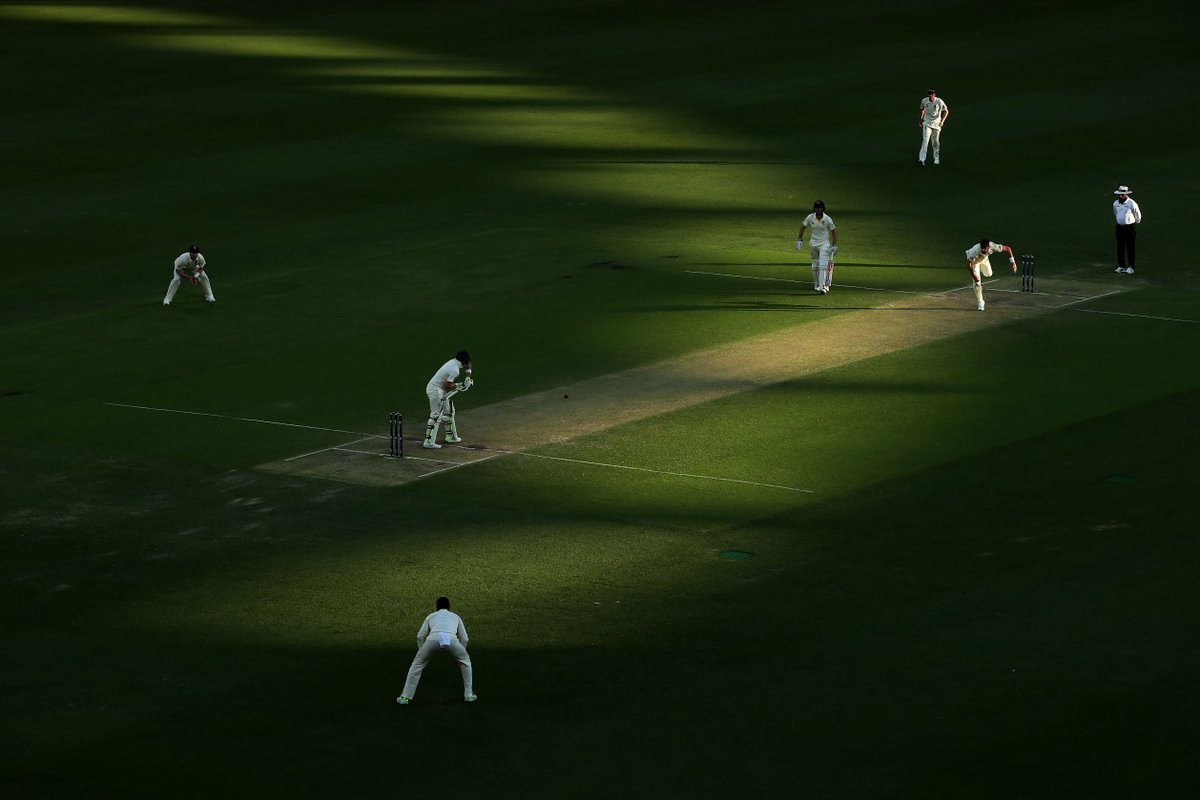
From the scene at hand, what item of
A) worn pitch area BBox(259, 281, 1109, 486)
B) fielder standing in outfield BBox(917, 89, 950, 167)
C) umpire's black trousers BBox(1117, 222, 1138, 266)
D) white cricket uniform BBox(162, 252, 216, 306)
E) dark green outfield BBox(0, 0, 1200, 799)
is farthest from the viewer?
fielder standing in outfield BBox(917, 89, 950, 167)

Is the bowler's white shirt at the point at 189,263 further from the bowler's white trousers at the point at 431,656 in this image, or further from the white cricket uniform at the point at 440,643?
the white cricket uniform at the point at 440,643

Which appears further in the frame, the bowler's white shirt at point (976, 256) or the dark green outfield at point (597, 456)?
the bowler's white shirt at point (976, 256)

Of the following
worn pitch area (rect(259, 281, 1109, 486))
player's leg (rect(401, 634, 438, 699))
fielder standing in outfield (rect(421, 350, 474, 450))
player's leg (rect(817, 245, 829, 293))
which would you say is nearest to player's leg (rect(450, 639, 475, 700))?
player's leg (rect(401, 634, 438, 699))

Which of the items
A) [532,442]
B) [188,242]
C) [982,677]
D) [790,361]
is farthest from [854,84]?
[982,677]

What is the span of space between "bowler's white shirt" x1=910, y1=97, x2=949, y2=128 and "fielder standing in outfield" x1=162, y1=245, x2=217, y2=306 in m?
21.7

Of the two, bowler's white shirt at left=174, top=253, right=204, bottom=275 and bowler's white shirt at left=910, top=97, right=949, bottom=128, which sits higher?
bowler's white shirt at left=910, top=97, right=949, bottom=128

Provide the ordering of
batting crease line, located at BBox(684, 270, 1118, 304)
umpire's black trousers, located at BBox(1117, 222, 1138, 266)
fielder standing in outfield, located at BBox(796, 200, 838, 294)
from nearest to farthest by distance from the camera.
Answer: fielder standing in outfield, located at BBox(796, 200, 838, 294) → batting crease line, located at BBox(684, 270, 1118, 304) → umpire's black trousers, located at BBox(1117, 222, 1138, 266)

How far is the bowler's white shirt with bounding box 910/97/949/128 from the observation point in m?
57.7

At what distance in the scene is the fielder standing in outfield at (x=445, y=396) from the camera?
33.5m

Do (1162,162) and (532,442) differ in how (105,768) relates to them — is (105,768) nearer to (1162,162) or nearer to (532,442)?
(532,442)

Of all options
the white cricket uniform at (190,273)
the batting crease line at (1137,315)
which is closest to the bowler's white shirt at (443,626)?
the white cricket uniform at (190,273)

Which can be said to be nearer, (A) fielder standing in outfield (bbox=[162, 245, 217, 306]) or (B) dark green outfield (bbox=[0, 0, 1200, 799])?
(B) dark green outfield (bbox=[0, 0, 1200, 799])

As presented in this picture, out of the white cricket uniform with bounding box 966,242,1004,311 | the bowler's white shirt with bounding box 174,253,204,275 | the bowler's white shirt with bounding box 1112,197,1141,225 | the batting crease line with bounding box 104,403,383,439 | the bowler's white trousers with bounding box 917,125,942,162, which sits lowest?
the batting crease line with bounding box 104,403,383,439

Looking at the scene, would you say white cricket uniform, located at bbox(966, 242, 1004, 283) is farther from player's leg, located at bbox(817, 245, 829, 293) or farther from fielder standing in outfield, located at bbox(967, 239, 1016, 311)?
player's leg, located at bbox(817, 245, 829, 293)
